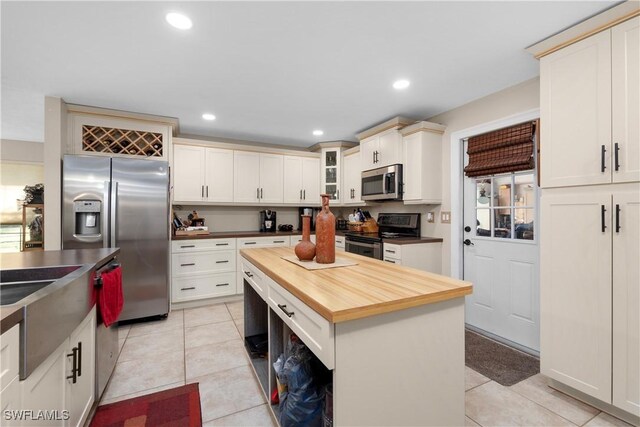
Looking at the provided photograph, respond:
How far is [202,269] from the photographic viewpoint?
375cm

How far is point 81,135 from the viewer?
3.14 m

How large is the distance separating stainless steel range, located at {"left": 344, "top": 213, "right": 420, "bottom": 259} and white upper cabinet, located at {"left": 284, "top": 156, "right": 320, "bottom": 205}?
43.1 inches

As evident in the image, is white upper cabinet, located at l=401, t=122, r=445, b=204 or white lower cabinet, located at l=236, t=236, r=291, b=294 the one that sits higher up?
white upper cabinet, located at l=401, t=122, r=445, b=204

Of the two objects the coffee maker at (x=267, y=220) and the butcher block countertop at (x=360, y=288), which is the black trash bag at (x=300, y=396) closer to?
the butcher block countertop at (x=360, y=288)

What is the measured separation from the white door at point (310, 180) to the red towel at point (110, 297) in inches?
122

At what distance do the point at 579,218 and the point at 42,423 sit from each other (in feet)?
9.40

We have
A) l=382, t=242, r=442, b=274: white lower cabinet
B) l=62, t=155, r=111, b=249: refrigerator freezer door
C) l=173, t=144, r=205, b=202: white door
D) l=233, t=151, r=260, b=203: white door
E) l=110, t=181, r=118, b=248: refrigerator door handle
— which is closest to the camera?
l=62, t=155, r=111, b=249: refrigerator freezer door

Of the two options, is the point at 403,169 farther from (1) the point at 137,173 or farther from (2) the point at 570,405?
(1) the point at 137,173

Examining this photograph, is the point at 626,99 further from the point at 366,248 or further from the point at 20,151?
the point at 20,151

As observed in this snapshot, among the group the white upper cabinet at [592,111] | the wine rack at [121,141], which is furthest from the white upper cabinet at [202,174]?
the white upper cabinet at [592,111]

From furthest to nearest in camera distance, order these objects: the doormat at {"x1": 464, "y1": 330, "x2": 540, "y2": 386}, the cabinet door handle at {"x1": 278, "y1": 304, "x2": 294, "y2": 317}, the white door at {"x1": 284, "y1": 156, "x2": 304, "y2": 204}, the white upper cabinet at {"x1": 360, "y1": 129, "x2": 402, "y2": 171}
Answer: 1. the white door at {"x1": 284, "y1": 156, "x2": 304, "y2": 204}
2. the white upper cabinet at {"x1": 360, "y1": 129, "x2": 402, "y2": 171}
3. the doormat at {"x1": 464, "y1": 330, "x2": 540, "y2": 386}
4. the cabinet door handle at {"x1": 278, "y1": 304, "x2": 294, "y2": 317}

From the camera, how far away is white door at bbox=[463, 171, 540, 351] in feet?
8.41

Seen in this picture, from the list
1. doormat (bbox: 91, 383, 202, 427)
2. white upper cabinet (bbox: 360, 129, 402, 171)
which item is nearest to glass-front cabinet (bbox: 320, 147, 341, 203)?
white upper cabinet (bbox: 360, 129, 402, 171)

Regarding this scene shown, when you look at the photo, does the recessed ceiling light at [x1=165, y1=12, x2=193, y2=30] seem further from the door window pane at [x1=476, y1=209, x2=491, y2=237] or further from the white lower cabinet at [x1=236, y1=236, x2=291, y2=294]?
the door window pane at [x1=476, y1=209, x2=491, y2=237]
